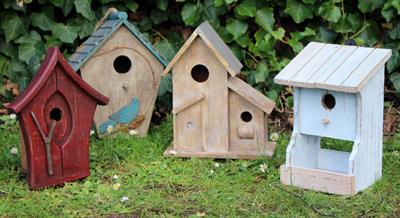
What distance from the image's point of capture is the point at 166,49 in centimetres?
691

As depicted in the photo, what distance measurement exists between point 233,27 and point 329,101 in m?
1.62

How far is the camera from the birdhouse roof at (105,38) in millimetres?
6113

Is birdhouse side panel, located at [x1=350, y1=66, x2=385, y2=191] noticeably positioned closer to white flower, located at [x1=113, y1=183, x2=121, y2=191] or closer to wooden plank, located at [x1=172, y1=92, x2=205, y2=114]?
wooden plank, located at [x1=172, y1=92, x2=205, y2=114]

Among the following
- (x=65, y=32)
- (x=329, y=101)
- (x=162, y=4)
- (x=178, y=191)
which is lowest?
(x=178, y=191)

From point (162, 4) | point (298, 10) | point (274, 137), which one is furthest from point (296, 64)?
point (162, 4)

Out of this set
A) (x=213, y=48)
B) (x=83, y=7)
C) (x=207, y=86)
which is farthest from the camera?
(x=83, y=7)

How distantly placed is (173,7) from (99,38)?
1130mm

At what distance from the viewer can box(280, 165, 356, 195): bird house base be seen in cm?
519

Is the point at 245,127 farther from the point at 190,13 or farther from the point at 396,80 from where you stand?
the point at 396,80

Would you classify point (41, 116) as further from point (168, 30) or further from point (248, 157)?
point (168, 30)

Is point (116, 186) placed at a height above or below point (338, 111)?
below

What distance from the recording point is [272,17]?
6746 millimetres

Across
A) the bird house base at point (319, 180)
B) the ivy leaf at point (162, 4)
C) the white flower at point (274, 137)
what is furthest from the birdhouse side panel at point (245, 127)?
the ivy leaf at point (162, 4)

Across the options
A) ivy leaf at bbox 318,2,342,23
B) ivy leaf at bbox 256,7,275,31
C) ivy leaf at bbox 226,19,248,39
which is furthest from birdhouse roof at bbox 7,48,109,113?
ivy leaf at bbox 318,2,342,23
